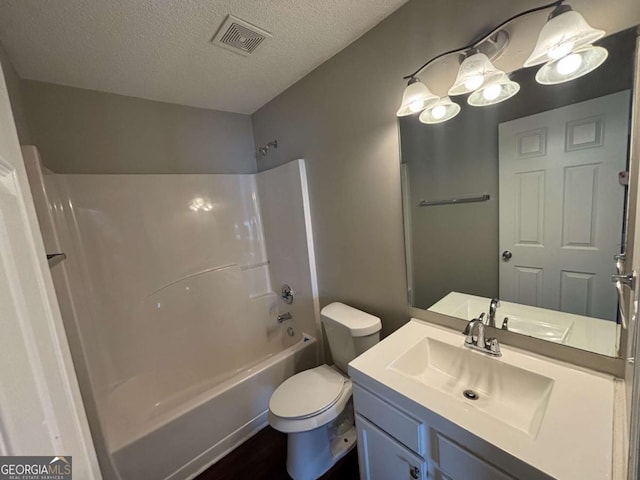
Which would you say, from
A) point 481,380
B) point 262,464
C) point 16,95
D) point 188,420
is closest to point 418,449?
point 481,380

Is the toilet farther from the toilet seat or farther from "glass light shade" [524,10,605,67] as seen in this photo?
"glass light shade" [524,10,605,67]

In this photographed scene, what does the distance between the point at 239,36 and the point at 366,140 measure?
85 cm

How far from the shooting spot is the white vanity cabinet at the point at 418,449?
73 cm

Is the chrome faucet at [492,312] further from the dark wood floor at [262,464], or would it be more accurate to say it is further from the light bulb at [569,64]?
the dark wood floor at [262,464]

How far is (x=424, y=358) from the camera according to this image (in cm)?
122

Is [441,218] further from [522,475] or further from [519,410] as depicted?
[522,475]

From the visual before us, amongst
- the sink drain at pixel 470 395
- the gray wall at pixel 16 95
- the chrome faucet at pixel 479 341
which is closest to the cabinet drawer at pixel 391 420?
the sink drain at pixel 470 395

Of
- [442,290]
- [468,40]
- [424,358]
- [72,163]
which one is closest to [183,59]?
[72,163]

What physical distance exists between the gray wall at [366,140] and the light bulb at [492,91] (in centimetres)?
22

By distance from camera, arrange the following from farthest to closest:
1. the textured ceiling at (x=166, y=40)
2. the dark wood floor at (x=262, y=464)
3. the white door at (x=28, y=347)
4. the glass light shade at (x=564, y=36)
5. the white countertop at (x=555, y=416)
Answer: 1. the dark wood floor at (x=262, y=464)
2. the textured ceiling at (x=166, y=40)
3. the glass light shade at (x=564, y=36)
4. the white countertop at (x=555, y=416)
5. the white door at (x=28, y=347)

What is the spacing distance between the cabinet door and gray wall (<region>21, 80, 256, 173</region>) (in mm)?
2158

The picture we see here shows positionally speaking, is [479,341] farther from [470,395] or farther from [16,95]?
[16,95]

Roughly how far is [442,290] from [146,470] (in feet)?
6.07

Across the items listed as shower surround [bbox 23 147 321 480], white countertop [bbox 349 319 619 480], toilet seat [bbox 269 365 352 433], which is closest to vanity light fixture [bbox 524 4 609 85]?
white countertop [bbox 349 319 619 480]
